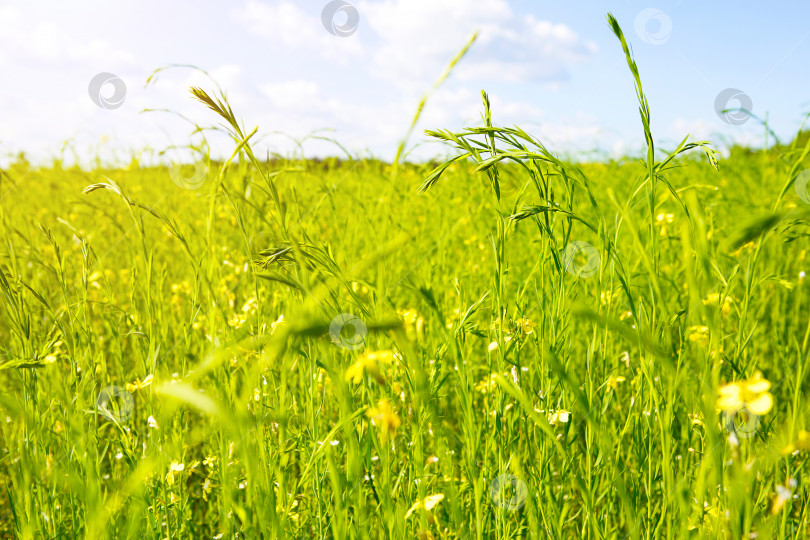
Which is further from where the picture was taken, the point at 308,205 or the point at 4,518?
the point at 308,205

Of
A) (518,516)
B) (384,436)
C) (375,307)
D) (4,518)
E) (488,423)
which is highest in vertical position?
(375,307)

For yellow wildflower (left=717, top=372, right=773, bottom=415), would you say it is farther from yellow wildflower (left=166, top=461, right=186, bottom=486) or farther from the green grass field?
yellow wildflower (left=166, top=461, right=186, bottom=486)

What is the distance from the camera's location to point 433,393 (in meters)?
1.09

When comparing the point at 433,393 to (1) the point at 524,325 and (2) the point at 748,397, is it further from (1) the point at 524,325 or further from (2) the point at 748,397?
(2) the point at 748,397

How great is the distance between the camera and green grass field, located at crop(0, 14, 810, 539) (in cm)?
69

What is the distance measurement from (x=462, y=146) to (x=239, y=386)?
130cm

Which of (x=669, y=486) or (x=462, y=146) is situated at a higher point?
(x=462, y=146)

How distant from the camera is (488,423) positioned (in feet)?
4.58

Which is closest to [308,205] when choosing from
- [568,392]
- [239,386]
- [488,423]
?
[239,386]

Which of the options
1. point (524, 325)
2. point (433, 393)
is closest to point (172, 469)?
point (433, 393)

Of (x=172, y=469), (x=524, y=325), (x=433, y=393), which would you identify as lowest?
(x=172, y=469)

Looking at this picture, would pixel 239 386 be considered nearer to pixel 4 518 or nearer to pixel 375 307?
pixel 4 518

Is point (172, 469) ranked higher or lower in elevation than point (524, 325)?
lower

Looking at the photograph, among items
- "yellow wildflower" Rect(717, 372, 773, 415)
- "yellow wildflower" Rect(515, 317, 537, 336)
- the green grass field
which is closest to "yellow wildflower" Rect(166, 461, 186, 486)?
the green grass field
